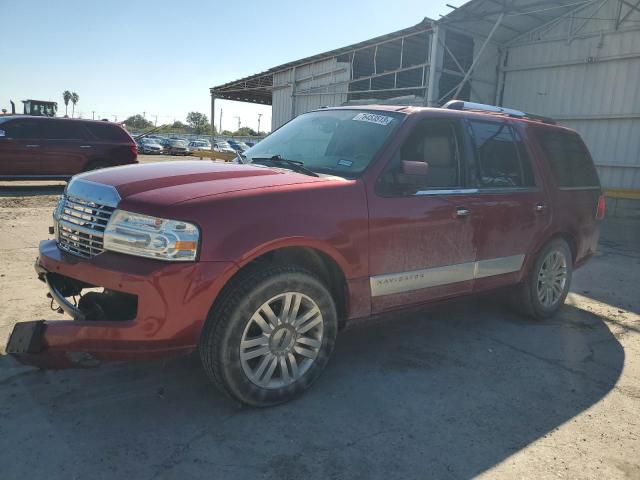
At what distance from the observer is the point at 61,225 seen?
313 centimetres

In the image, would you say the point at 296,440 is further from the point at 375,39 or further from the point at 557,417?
the point at 375,39

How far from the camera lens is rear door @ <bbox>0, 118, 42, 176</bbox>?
40.8 feet

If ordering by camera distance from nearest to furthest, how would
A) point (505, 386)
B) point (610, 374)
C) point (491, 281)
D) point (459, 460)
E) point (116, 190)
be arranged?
1. point (459, 460)
2. point (116, 190)
3. point (505, 386)
4. point (610, 374)
5. point (491, 281)

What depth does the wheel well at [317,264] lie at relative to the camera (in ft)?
10.1

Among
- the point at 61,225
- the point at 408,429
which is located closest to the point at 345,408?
the point at 408,429

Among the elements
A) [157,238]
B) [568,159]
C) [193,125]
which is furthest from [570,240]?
[193,125]

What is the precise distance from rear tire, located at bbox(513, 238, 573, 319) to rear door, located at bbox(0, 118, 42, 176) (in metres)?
12.3

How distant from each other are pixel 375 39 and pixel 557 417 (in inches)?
547

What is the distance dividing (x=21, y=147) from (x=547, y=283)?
1257 centimetres

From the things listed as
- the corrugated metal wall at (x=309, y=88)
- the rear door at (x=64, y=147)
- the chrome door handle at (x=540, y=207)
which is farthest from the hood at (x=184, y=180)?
the corrugated metal wall at (x=309, y=88)

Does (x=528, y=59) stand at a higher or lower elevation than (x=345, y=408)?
higher

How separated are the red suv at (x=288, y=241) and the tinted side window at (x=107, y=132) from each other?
1070 cm

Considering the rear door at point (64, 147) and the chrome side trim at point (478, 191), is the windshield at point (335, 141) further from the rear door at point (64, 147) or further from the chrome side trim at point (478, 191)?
the rear door at point (64, 147)

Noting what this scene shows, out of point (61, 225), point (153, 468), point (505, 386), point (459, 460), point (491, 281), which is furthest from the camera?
point (491, 281)
